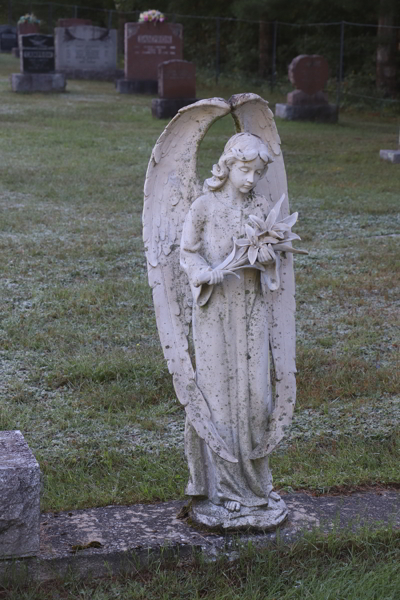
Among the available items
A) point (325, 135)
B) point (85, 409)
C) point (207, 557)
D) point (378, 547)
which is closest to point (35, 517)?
point (207, 557)

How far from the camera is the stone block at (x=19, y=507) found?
3.27 m

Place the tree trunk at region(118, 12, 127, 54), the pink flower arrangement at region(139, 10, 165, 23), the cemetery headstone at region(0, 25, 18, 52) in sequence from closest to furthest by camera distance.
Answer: the pink flower arrangement at region(139, 10, 165, 23)
the tree trunk at region(118, 12, 127, 54)
the cemetery headstone at region(0, 25, 18, 52)

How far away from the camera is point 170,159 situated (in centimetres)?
353

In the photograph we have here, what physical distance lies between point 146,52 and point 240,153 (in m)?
21.8

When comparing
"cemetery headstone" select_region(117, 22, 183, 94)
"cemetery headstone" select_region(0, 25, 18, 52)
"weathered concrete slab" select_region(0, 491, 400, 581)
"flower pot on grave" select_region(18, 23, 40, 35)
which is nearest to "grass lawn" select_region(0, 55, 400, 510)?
"weathered concrete slab" select_region(0, 491, 400, 581)

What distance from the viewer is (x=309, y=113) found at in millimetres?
19500

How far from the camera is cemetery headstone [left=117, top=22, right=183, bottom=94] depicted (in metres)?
23.7

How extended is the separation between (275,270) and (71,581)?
1512 mm

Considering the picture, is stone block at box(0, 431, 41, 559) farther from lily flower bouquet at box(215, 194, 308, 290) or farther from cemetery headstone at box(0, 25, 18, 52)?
cemetery headstone at box(0, 25, 18, 52)

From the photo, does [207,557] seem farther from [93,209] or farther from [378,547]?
[93,209]

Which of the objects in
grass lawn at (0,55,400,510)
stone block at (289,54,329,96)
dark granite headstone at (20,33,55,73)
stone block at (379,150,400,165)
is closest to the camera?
grass lawn at (0,55,400,510)

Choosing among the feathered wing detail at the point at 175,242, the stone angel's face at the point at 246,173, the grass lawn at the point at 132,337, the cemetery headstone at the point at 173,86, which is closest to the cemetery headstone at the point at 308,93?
the cemetery headstone at the point at 173,86

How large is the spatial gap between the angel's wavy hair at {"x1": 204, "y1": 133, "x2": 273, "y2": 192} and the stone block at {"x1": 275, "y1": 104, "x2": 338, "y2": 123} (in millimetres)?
16518

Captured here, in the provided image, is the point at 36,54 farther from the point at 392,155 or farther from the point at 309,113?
the point at 392,155
